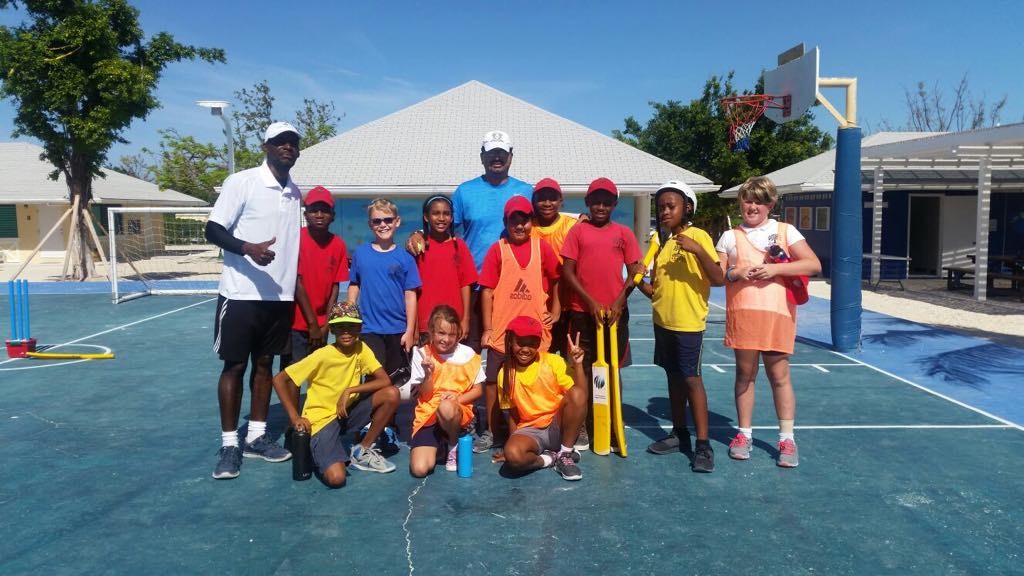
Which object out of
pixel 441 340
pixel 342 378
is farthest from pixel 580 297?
pixel 342 378

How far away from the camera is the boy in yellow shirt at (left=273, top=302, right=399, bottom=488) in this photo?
4320mm

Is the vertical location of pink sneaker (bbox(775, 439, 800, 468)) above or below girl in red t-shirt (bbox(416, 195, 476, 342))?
below

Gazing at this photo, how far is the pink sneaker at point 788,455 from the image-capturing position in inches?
178

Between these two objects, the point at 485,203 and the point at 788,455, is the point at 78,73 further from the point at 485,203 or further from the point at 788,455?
the point at 788,455

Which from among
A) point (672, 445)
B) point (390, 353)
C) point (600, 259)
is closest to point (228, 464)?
point (390, 353)

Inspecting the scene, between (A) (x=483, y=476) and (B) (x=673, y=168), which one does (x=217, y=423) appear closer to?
(A) (x=483, y=476)

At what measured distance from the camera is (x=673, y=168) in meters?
19.3

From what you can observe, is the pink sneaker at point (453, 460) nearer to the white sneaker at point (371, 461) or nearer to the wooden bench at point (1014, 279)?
the white sneaker at point (371, 461)

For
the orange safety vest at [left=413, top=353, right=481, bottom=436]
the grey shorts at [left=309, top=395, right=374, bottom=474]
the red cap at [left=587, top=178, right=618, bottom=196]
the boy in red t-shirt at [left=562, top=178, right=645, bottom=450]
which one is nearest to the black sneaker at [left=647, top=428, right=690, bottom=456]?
the boy in red t-shirt at [left=562, top=178, right=645, bottom=450]

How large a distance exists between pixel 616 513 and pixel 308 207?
2.69m

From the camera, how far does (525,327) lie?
173 inches

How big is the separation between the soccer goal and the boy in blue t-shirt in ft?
33.3

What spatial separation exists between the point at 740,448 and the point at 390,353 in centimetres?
240

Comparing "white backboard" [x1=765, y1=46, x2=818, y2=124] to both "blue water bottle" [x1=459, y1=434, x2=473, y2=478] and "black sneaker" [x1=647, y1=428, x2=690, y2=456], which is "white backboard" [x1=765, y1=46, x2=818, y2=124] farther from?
"blue water bottle" [x1=459, y1=434, x2=473, y2=478]
